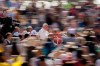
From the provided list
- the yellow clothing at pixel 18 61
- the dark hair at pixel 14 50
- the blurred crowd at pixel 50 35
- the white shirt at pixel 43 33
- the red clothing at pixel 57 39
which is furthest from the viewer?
the white shirt at pixel 43 33

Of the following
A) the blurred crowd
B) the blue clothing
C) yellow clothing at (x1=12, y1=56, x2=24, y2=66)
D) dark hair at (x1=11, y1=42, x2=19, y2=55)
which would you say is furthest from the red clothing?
yellow clothing at (x1=12, y1=56, x2=24, y2=66)

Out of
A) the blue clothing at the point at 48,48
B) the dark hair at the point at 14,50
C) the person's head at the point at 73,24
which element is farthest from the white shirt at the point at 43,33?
the dark hair at the point at 14,50

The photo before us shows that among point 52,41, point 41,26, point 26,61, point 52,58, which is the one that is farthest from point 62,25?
point 26,61

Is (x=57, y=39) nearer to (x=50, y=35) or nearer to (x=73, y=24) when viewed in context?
(x=50, y=35)

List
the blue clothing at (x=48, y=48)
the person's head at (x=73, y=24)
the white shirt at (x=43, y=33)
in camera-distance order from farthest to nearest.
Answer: the person's head at (x=73, y=24) → the white shirt at (x=43, y=33) → the blue clothing at (x=48, y=48)

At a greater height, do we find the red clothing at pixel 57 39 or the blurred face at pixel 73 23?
the blurred face at pixel 73 23

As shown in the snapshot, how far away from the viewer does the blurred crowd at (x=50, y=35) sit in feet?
32.1

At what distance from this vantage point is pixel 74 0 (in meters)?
17.4

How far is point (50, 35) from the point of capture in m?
12.1

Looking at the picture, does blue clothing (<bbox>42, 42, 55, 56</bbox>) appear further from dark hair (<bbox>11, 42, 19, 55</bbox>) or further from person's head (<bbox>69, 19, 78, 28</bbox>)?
person's head (<bbox>69, 19, 78, 28</bbox>)

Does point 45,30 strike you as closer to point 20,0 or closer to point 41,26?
point 41,26

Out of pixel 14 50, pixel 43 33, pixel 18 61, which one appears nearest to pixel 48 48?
pixel 14 50

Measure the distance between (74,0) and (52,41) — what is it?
5.74m

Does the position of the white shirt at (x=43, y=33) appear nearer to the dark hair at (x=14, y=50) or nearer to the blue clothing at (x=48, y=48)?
the blue clothing at (x=48, y=48)
